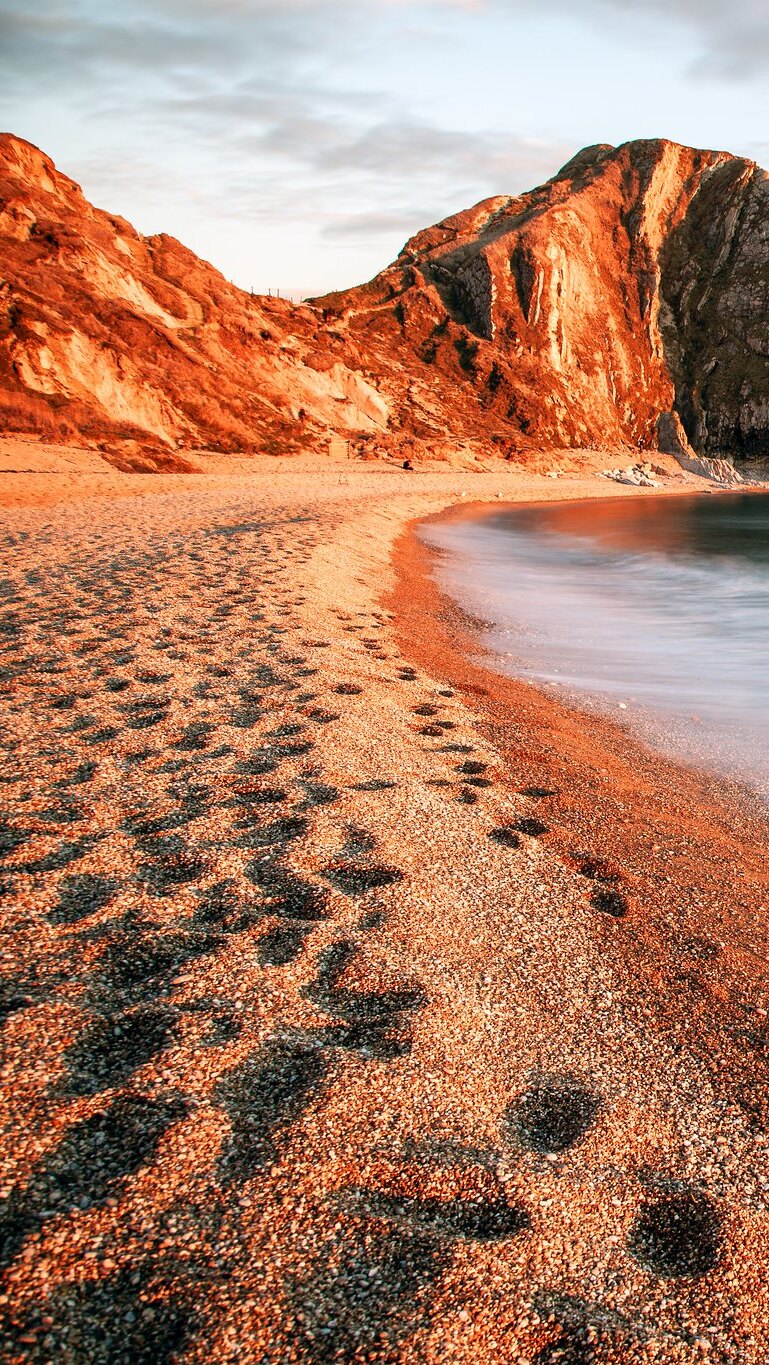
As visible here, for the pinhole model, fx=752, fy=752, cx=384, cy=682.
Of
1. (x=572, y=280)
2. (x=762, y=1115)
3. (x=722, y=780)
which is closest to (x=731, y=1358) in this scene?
(x=762, y=1115)

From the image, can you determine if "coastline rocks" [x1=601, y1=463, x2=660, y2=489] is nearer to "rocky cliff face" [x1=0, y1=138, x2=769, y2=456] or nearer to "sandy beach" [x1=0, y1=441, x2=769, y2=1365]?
"rocky cliff face" [x1=0, y1=138, x2=769, y2=456]

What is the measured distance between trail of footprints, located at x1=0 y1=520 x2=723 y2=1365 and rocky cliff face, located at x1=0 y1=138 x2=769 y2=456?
Answer: 22651 mm

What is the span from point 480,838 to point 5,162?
40.0 metres

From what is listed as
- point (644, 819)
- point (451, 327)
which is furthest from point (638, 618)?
point (451, 327)

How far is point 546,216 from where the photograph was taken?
234 ft

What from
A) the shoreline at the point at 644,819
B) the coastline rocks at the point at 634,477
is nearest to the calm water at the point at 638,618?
the shoreline at the point at 644,819

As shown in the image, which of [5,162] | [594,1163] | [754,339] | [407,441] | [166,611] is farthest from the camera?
[754,339]

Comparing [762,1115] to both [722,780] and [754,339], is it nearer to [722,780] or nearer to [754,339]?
[722,780]

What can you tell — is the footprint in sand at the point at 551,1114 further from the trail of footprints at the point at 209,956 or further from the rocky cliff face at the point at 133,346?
the rocky cliff face at the point at 133,346

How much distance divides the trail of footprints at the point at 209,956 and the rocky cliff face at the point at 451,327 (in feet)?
74.3

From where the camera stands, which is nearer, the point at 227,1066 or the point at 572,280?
the point at 227,1066

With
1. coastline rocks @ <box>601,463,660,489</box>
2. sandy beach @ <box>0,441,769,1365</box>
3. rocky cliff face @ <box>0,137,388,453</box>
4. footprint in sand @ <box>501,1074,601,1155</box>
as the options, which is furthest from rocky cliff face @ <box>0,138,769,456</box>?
footprint in sand @ <box>501,1074,601,1155</box>

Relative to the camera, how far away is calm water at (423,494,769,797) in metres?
8.73

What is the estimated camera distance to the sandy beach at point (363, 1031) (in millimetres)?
2320
